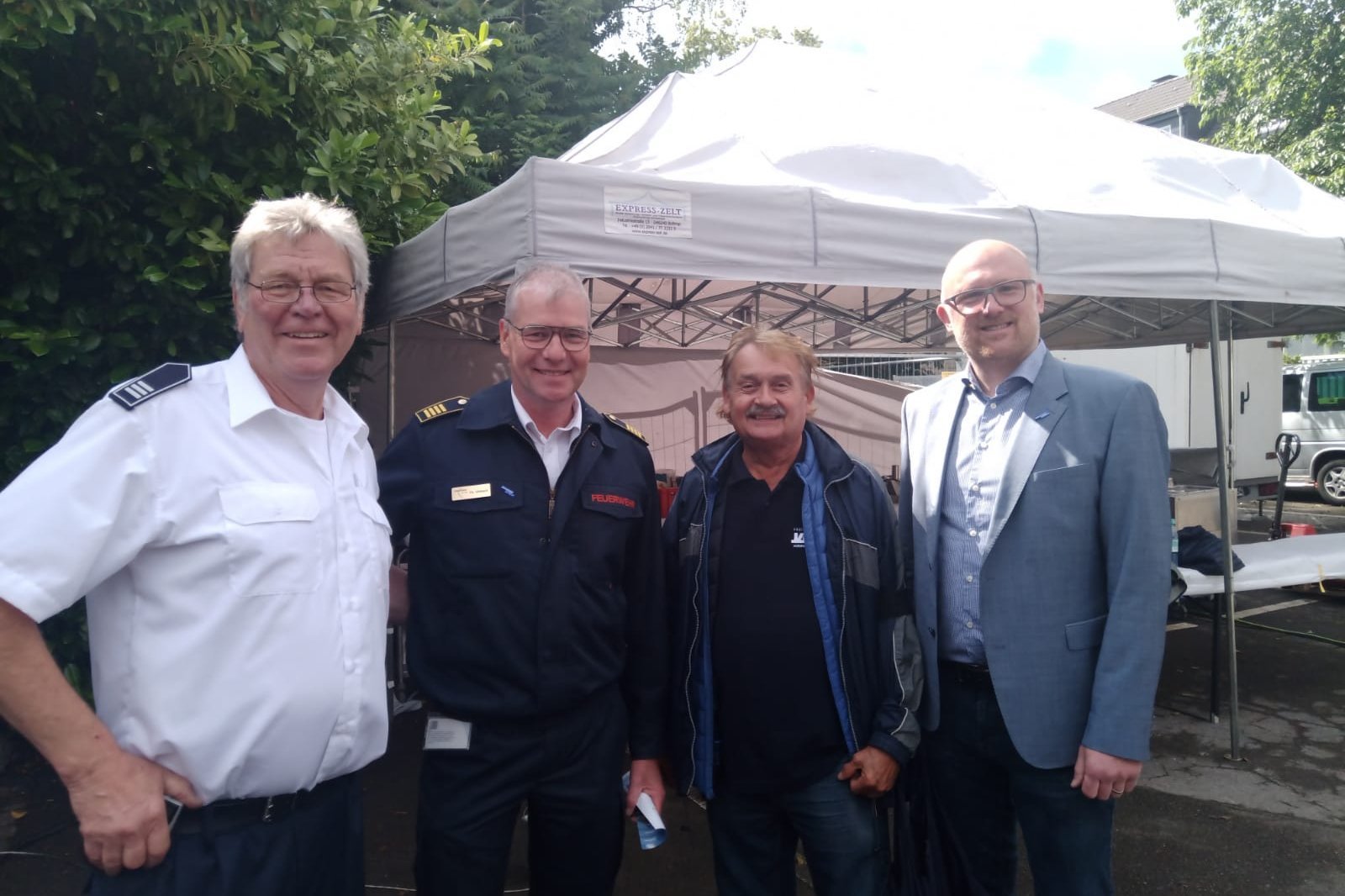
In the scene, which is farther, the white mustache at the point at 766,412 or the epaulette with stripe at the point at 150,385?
the white mustache at the point at 766,412

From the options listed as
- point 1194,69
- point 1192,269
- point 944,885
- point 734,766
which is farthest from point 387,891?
point 1194,69

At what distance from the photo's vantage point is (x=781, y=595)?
1949 mm

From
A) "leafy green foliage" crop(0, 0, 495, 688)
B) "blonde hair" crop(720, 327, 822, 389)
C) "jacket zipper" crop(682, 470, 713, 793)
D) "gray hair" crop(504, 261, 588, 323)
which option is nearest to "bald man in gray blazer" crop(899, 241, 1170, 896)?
"blonde hair" crop(720, 327, 822, 389)

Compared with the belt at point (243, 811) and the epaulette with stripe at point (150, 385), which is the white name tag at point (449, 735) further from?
the epaulette with stripe at point (150, 385)

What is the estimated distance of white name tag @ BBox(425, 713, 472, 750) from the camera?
181 centimetres

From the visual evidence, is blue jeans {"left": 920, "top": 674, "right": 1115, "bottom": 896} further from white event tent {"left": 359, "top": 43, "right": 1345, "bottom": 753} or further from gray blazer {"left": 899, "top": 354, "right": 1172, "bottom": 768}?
white event tent {"left": 359, "top": 43, "right": 1345, "bottom": 753}

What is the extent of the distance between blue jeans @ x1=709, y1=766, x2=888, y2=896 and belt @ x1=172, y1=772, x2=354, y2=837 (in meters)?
0.96

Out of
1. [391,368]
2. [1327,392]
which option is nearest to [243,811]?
[391,368]

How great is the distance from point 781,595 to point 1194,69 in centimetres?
1594

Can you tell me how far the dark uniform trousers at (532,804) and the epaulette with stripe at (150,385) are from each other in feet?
3.06

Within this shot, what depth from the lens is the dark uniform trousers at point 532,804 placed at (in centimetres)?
181

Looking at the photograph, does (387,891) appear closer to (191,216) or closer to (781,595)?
(781,595)

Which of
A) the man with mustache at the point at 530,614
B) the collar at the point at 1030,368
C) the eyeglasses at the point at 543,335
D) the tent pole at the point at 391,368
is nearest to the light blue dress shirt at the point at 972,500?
the collar at the point at 1030,368

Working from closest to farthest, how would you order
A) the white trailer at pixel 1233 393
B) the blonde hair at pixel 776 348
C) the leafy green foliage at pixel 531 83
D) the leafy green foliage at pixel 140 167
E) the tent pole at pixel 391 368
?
the blonde hair at pixel 776 348, the leafy green foliage at pixel 140 167, the tent pole at pixel 391 368, the leafy green foliage at pixel 531 83, the white trailer at pixel 1233 393
